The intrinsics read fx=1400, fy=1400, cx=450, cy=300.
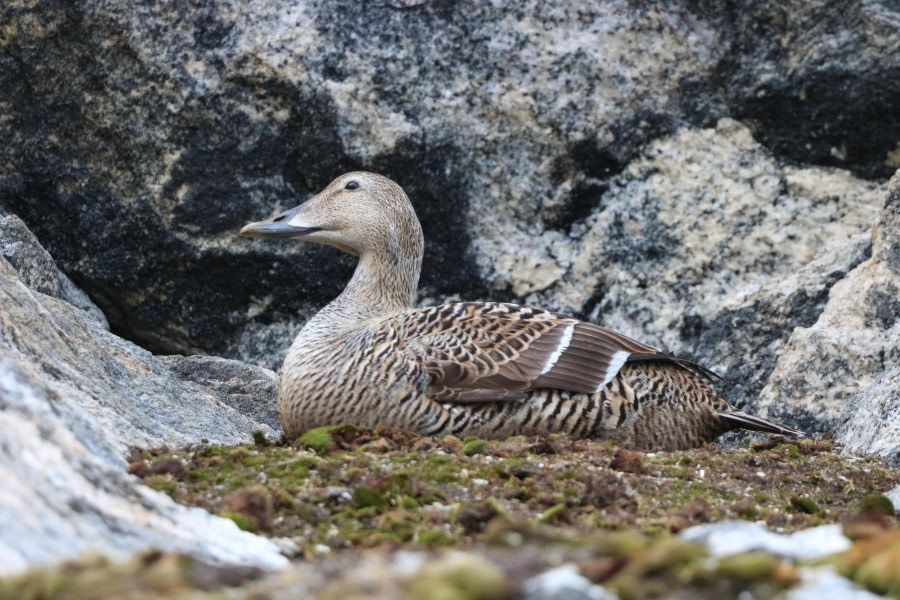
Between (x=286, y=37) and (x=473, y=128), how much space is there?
1.15 meters

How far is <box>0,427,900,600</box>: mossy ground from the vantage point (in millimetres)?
2658

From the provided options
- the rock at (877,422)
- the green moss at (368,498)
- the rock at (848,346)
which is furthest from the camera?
the rock at (848,346)

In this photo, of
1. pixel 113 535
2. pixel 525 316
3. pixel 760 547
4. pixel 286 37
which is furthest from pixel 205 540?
pixel 286 37

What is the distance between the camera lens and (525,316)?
266 inches

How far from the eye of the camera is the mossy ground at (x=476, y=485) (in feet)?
13.7

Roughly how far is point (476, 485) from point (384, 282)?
2837 millimetres

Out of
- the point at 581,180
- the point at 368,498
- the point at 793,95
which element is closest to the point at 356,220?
the point at 581,180

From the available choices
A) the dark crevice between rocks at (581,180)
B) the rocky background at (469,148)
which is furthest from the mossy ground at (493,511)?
the dark crevice between rocks at (581,180)

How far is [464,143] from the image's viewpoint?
788cm

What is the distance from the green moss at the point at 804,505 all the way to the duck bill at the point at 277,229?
3395 mm

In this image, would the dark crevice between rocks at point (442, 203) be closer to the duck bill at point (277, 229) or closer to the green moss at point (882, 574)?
the duck bill at point (277, 229)

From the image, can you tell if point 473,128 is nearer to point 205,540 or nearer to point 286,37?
point 286,37

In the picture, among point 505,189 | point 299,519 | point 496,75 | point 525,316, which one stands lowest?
point 299,519

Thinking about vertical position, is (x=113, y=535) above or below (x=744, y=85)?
below
